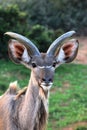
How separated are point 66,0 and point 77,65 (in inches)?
284

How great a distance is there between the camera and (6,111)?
5750 mm

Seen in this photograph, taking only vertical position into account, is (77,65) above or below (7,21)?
below

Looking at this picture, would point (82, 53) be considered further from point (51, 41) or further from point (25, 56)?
point (25, 56)

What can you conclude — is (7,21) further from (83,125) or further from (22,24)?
(83,125)

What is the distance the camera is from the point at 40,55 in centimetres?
529

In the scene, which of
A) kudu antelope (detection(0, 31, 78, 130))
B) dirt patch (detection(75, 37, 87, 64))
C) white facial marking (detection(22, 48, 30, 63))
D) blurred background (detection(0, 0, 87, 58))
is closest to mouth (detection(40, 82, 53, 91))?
kudu antelope (detection(0, 31, 78, 130))

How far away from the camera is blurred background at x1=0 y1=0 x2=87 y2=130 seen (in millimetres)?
9484

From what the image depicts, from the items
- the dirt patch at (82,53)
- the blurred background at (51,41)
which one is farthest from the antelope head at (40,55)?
the dirt patch at (82,53)

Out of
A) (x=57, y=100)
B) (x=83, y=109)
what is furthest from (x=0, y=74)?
(x=83, y=109)

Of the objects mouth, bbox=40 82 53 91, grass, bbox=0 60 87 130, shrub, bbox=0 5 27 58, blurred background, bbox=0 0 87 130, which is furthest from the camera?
shrub, bbox=0 5 27 58

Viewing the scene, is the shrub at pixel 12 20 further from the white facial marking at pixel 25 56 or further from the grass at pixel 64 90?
the white facial marking at pixel 25 56

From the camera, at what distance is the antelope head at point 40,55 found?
5.06 m

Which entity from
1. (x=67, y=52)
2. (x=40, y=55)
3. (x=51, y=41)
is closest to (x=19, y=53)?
(x=40, y=55)

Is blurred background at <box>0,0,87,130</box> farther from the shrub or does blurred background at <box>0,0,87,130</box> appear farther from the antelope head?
the antelope head
